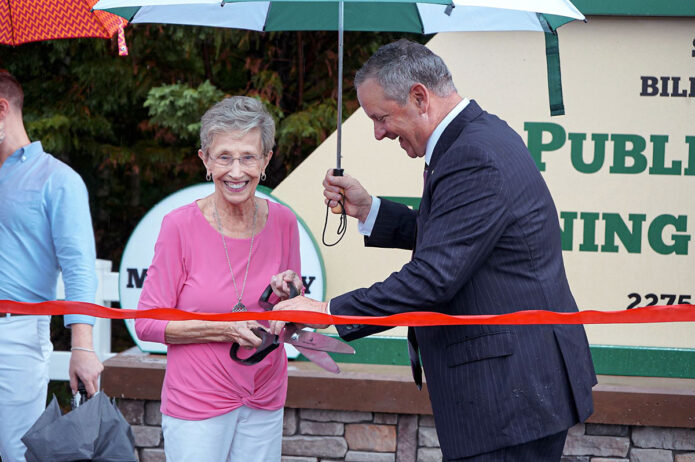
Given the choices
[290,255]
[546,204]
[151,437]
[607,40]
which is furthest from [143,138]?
[546,204]

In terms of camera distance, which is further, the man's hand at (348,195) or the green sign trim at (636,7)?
the green sign trim at (636,7)

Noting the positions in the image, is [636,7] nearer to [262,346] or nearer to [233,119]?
[233,119]

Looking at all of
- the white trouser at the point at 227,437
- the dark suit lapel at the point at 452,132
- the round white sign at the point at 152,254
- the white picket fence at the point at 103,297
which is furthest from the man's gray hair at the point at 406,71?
the white picket fence at the point at 103,297

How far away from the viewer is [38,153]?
3619mm

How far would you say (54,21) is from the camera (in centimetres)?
402

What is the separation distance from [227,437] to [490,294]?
1094 millimetres

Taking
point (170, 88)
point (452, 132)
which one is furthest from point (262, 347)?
point (170, 88)

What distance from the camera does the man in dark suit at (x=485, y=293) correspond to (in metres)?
2.57

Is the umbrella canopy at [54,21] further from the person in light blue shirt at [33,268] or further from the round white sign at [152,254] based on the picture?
the round white sign at [152,254]

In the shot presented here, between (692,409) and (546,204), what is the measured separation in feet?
7.86

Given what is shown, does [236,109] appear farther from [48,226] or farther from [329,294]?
[329,294]

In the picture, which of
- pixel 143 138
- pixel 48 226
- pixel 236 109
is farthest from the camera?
pixel 143 138

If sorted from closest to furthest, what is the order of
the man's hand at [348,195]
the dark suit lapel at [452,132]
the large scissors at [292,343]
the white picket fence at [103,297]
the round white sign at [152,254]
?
the dark suit lapel at [452,132]
the large scissors at [292,343]
the man's hand at [348,195]
the round white sign at [152,254]
the white picket fence at [103,297]

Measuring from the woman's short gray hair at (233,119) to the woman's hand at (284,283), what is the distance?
50cm
